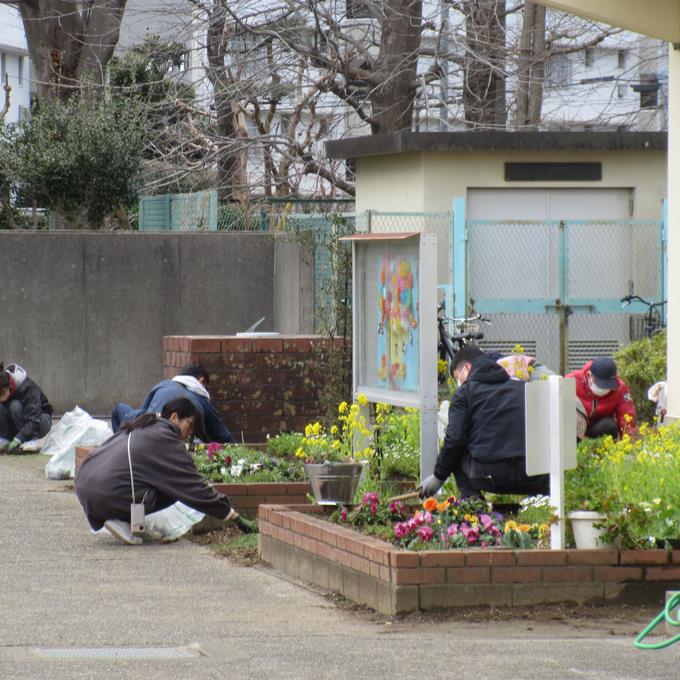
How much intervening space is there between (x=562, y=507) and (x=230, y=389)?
6282 millimetres

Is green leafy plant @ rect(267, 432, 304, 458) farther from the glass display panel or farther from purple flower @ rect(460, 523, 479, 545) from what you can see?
purple flower @ rect(460, 523, 479, 545)

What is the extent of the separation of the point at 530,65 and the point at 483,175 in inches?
277

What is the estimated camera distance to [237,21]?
67.7 ft

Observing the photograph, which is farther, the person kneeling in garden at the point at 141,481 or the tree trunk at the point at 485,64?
the tree trunk at the point at 485,64

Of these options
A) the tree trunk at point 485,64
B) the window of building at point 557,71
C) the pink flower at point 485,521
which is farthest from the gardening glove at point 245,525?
the window of building at point 557,71

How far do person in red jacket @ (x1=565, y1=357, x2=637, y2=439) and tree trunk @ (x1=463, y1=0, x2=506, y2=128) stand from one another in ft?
32.7

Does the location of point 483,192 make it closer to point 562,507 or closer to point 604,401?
point 604,401

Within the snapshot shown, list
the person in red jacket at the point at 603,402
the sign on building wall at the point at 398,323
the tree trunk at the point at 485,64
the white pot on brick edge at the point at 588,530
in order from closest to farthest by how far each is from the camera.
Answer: the white pot on brick edge at the point at 588,530 < the sign on building wall at the point at 398,323 < the person in red jacket at the point at 603,402 < the tree trunk at the point at 485,64

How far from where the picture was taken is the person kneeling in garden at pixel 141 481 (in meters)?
9.92

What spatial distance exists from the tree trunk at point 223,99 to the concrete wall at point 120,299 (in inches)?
145

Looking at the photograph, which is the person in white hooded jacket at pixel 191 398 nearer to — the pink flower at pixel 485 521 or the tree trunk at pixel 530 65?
the pink flower at pixel 485 521

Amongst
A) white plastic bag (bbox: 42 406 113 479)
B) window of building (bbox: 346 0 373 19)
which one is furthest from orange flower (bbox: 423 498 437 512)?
window of building (bbox: 346 0 373 19)

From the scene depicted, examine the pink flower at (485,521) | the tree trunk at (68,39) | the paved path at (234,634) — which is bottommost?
the paved path at (234,634)

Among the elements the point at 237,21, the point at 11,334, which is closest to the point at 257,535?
the point at 11,334
